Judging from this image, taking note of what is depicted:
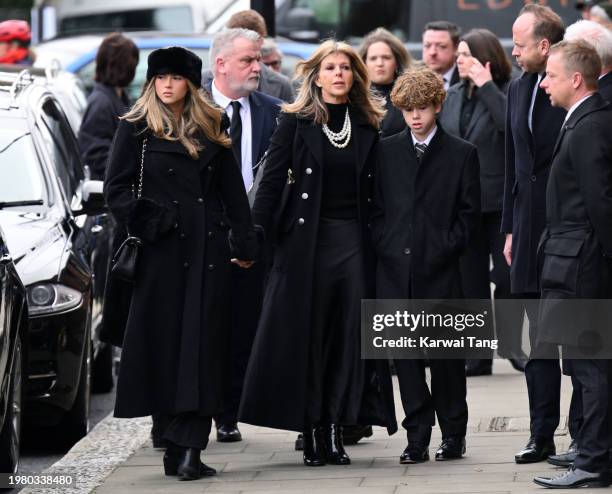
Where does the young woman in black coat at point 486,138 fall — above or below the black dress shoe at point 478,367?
above

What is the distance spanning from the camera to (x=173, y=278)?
28.0 ft

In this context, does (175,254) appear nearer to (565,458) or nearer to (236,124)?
(236,124)

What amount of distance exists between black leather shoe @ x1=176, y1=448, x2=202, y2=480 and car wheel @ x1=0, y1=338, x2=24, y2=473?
75 centimetres

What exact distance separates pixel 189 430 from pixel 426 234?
1.42 meters

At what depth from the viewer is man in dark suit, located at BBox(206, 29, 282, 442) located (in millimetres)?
9727

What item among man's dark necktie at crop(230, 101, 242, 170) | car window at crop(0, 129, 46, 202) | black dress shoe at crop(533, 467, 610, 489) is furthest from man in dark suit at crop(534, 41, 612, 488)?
car window at crop(0, 129, 46, 202)

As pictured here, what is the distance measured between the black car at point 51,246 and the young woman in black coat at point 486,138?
7.50 feet

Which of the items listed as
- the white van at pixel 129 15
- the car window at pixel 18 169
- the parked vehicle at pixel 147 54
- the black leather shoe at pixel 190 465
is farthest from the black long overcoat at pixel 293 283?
the white van at pixel 129 15

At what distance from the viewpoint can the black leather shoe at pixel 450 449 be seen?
8.71m

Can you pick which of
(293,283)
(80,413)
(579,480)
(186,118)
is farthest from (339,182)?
(80,413)

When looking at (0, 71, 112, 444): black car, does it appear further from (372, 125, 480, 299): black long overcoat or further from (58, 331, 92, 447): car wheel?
(372, 125, 480, 299): black long overcoat

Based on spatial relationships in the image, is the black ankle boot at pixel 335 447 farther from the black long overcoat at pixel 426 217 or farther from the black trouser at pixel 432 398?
the black long overcoat at pixel 426 217

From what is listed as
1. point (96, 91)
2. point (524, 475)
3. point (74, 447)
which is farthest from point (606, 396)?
point (96, 91)

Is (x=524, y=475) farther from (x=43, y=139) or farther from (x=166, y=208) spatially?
(x=43, y=139)
